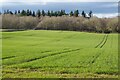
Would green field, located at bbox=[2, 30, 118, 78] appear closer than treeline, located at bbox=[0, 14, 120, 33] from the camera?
Yes

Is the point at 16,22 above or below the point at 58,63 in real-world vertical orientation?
above

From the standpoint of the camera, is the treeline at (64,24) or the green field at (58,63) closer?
the green field at (58,63)

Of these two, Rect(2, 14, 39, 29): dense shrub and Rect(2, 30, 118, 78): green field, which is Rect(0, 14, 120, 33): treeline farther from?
Rect(2, 30, 118, 78): green field

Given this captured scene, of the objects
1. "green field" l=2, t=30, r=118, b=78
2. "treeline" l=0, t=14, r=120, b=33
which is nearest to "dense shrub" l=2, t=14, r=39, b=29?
"treeline" l=0, t=14, r=120, b=33

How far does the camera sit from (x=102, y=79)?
18891mm

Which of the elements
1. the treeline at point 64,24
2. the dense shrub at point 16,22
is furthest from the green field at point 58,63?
the treeline at point 64,24

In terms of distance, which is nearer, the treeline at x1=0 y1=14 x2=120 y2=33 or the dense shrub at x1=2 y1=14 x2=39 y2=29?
the dense shrub at x1=2 y1=14 x2=39 y2=29

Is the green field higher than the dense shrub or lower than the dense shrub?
lower

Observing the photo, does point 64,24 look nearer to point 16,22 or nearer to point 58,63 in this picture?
Answer: point 16,22

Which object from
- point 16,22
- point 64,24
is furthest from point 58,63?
point 64,24

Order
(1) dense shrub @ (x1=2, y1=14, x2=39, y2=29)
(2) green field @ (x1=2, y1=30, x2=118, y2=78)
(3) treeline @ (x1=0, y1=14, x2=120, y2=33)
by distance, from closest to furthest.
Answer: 1. (2) green field @ (x1=2, y1=30, x2=118, y2=78)
2. (1) dense shrub @ (x1=2, y1=14, x2=39, y2=29)
3. (3) treeline @ (x1=0, y1=14, x2=120, y2=33)

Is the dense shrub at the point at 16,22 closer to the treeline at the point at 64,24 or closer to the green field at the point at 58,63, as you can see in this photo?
the treeline at the point at 64,24

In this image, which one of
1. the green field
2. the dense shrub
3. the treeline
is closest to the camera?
the green field

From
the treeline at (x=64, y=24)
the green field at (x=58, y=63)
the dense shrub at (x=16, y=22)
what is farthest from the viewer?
A: the treeline at (x=64, y=24)
